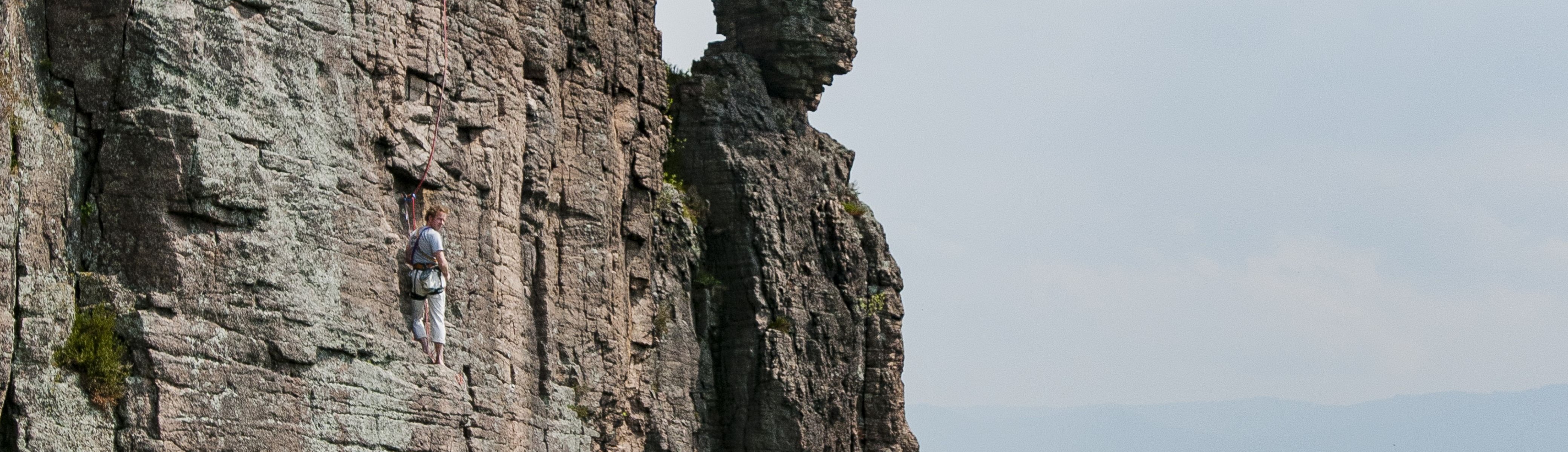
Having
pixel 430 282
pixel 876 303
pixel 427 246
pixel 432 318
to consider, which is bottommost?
pixel 432 318

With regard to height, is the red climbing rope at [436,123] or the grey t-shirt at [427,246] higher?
the red climbing rope at [436,123]

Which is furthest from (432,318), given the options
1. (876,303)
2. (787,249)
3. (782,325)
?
(876,303)

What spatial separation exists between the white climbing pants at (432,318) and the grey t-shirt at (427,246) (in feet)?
1.72

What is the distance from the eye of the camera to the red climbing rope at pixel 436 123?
102 feet

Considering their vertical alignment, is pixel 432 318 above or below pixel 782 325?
below

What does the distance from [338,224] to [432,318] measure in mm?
2221

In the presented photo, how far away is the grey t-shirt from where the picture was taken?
3016 centimetres

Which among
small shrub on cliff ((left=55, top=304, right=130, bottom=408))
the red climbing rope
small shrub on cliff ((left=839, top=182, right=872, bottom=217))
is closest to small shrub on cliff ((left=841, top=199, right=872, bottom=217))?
small shrub on cliff ((left=839, top=182, right=872, bottom=217))

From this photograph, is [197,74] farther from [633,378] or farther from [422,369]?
[633,378]

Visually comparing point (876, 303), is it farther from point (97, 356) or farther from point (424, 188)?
point (97, 356)

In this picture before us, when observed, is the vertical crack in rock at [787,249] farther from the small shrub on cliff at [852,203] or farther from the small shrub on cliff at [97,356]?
the small shrub on cliff at [97,356]

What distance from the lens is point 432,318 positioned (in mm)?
30672

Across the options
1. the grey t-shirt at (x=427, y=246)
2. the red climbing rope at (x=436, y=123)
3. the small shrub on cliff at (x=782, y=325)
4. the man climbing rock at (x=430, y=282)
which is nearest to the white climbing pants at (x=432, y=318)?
the man climbing rock at (x=430, y=282)

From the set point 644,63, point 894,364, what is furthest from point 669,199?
point 894,364
